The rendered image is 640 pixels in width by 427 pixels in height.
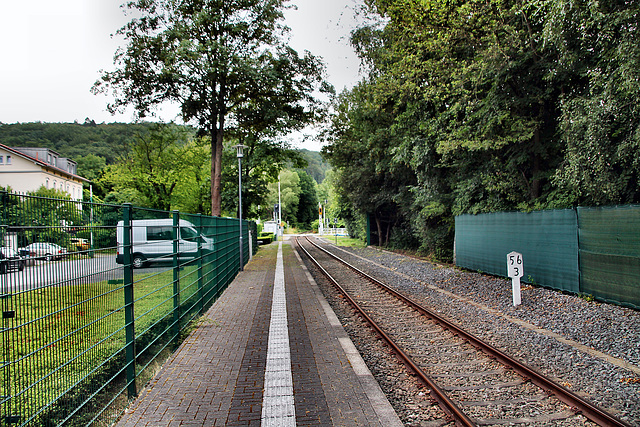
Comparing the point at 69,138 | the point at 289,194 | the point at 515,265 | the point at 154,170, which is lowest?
the point at 515,265

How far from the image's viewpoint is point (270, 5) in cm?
1994

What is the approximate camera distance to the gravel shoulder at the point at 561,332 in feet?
15.7

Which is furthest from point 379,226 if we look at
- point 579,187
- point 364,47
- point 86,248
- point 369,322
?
point 86,248

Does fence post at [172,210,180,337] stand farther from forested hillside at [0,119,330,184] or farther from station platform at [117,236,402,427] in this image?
forested hillside at [0,119,330,184]

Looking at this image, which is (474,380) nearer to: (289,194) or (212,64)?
(212,64)

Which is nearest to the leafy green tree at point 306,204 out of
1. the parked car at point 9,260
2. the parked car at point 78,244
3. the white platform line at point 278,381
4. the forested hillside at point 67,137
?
the forested hillside at point 67,137

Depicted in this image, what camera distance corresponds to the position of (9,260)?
2.42 m

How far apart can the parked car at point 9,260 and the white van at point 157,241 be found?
1.44 metres

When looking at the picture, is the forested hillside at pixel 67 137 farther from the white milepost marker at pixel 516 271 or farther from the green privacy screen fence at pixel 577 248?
the white milepost marker at pixel 516 271

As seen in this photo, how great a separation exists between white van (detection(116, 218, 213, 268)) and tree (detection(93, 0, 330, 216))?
505 inches

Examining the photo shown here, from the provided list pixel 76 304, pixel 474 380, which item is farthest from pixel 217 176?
pixel 76 304

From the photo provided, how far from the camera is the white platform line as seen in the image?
386 cm

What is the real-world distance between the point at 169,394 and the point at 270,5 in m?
19.7

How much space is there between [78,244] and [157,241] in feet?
7.46
